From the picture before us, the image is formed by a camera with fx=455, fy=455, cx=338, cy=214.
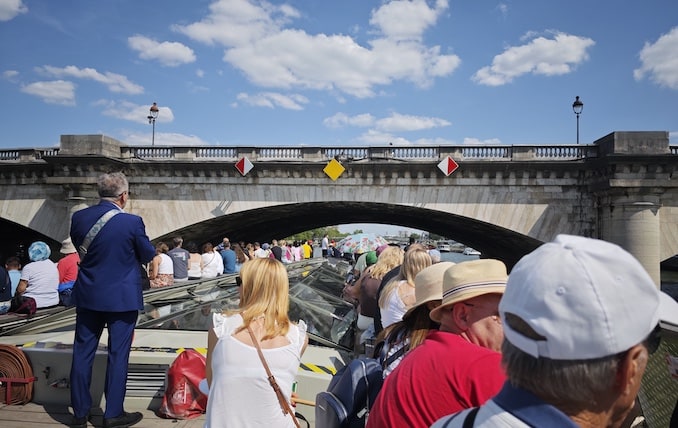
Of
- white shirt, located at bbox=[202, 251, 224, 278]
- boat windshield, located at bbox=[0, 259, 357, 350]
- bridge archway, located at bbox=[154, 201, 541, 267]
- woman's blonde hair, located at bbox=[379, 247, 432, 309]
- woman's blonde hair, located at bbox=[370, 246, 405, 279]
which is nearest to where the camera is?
woman's blonde hair, located at bbox=[379, 247, 432, 309]

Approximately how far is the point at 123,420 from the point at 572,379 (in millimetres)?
3436

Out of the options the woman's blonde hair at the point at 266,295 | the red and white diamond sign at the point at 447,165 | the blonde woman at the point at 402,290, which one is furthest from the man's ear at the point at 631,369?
the red and white diamond sign at the point at 447,165

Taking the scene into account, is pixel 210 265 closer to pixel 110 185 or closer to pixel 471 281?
pixel 110 185

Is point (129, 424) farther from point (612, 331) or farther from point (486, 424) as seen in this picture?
point (612, 331)

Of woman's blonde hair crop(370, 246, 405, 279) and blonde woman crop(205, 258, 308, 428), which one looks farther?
woman's blonde hair crop(370, 246, 405, 279)

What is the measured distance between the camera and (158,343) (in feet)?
14.0

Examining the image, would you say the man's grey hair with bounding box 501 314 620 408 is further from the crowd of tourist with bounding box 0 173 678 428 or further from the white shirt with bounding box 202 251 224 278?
the white shirt with bounding box 202 251 224 278

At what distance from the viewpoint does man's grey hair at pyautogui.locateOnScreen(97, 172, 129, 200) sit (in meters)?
3.57

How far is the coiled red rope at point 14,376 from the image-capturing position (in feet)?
12.5

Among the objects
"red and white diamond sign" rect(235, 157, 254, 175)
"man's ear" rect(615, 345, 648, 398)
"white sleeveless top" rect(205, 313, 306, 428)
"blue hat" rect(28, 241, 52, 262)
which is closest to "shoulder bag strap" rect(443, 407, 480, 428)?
"man's ear" rect(615, 345, 648, 398)

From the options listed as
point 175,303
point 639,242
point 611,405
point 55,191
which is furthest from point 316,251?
point 611,405

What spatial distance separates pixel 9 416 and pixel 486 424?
411cm

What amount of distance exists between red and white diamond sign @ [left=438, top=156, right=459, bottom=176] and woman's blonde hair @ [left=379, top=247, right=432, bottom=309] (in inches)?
615

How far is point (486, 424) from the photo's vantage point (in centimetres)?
98
